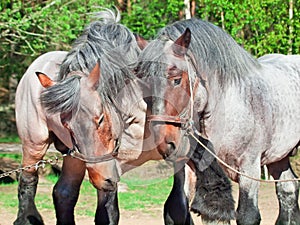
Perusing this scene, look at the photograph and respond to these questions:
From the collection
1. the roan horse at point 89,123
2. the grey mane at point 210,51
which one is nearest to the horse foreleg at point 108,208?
the roan horse at point 89,123

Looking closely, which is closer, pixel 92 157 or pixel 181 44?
pixel 92 157

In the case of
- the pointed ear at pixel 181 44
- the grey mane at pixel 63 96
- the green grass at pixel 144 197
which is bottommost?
the green grass at pixel 144 197

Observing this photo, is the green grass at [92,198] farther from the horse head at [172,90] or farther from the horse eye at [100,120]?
the horse eye at [100,120]

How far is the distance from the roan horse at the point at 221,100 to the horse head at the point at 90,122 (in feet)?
1.11

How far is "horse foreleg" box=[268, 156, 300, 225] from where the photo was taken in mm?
6891

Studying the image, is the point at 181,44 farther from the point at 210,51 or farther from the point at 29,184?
the point at 29,184

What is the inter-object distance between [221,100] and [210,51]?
41 centimetres

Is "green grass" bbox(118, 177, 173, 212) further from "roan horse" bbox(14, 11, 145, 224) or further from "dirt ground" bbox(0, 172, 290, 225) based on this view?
"roan horse" bbox(14, 11, 145, 224)

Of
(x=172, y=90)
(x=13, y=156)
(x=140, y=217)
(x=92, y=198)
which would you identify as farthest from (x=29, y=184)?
(x=13, y=156)

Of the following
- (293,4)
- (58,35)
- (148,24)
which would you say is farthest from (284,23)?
(58,35)

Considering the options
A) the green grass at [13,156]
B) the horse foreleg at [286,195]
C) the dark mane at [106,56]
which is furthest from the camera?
the green grass at [13,156]

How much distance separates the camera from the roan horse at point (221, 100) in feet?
17.3

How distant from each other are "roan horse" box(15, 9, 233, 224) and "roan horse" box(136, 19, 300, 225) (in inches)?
11.9

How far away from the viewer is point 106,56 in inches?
218
